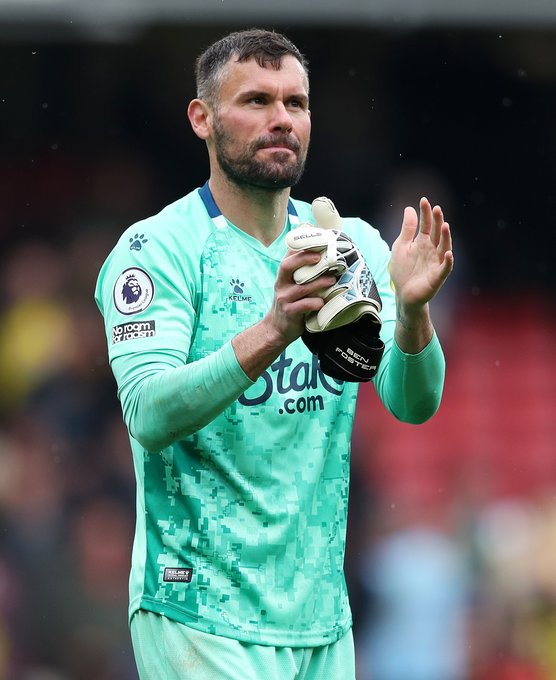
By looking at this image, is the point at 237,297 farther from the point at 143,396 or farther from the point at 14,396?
the point at 14,396

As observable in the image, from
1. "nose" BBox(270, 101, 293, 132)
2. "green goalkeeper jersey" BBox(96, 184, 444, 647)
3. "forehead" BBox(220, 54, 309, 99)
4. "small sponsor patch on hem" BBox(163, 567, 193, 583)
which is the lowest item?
"small sponsor patch on hem" BBox(163, 567, 193, 583)

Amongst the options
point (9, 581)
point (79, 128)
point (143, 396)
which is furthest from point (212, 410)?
point (79, 128)

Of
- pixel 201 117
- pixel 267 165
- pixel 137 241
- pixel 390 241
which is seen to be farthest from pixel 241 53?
pixel 390 241

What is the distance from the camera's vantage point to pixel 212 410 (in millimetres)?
3037

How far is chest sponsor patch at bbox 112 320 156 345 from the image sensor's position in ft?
10.6

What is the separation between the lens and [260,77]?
11.5 ft

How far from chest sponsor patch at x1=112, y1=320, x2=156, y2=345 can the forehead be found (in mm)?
705

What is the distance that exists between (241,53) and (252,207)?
412 mm

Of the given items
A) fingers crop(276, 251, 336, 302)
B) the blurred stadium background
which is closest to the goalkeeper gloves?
fingers crop(276, 251, 336, 302)

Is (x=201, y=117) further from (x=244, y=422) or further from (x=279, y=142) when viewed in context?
(x=244, y=422)

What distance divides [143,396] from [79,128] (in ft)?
21.5

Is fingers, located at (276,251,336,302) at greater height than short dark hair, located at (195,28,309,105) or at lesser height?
lesser

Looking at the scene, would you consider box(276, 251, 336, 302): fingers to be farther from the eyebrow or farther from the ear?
the ear

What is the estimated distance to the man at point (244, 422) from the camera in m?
3.25
